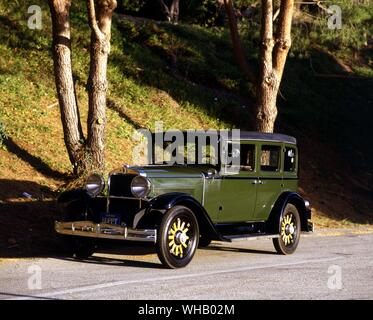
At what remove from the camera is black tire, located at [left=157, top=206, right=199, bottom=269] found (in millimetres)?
9797

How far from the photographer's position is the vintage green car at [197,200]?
9969 mm

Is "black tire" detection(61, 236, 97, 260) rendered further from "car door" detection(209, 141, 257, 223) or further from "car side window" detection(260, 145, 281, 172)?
"car side window" detection(260, 145, 281, 172)

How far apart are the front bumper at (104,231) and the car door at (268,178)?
2.79 m

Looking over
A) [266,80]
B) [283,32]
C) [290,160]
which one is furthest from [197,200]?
[283,32]

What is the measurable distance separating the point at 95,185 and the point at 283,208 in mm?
3456

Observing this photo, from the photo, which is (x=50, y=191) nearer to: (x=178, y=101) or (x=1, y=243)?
(x=1, y=243)

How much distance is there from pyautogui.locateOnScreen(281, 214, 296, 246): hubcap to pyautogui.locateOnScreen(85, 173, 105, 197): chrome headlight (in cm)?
350

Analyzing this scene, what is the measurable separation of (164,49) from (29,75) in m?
8.78

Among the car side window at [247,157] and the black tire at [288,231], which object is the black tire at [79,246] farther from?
the black tire at [288,231]

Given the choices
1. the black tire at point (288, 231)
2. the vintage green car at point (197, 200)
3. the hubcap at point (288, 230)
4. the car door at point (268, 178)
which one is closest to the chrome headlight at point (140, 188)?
the vintage green car at point (197, 200)

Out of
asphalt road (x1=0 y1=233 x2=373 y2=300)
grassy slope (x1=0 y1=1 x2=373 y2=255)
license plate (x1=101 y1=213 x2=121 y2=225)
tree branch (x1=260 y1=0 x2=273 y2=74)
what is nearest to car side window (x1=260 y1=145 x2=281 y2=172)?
asphalt road (x1=0 y1=233 x2=373 y2=300)

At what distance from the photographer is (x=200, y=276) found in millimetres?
9492
